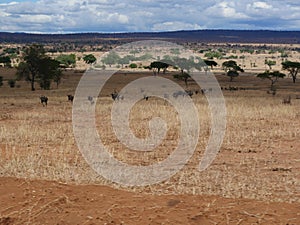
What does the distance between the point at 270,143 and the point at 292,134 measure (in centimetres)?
179

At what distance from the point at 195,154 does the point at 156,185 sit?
12.5 feet

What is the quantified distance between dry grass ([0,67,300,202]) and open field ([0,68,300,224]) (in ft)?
0.07

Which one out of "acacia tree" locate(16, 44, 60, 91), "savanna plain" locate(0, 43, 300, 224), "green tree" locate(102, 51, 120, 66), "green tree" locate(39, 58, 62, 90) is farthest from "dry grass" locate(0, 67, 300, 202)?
"green tree" locate(102, 51, 120, 66)

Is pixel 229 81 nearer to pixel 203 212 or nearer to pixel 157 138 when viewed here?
pixel 157 138

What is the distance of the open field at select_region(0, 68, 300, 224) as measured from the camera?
21.8 ft

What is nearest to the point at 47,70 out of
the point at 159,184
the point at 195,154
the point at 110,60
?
the point at 195,154

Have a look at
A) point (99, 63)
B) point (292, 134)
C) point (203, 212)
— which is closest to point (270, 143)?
point (292, 134)

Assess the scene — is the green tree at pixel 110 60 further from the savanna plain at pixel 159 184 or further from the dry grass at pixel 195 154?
the savanna plain at pixel 159 184

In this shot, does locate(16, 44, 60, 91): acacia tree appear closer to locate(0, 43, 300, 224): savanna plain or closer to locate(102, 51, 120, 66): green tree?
locate(0, 43, 300, 224): savanna plain

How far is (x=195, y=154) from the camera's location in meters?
12.7

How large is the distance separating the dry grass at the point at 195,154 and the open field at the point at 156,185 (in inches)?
0.9

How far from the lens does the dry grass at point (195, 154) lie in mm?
9108

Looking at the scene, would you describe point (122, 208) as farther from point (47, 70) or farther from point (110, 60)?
point (110, 60)

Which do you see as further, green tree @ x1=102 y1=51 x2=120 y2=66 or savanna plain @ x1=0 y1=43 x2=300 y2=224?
green tree @ x1=102 y1=51 x2=120 y2=66
